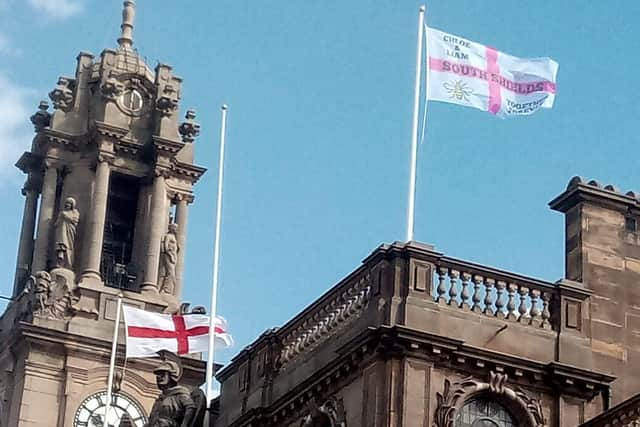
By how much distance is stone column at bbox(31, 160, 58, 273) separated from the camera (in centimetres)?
6756

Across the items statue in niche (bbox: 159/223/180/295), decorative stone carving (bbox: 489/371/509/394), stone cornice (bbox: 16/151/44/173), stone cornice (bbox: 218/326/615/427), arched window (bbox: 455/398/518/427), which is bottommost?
arched window (bbox: 455/398/518/427)

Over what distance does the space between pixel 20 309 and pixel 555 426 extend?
Answer: 32272mm

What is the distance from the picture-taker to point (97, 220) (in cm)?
6756

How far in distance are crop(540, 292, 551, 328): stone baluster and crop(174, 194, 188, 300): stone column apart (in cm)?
3147

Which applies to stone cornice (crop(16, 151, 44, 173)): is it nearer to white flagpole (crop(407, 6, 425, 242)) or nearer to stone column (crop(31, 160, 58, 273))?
stone column (crop(31, 160, 58, 273))

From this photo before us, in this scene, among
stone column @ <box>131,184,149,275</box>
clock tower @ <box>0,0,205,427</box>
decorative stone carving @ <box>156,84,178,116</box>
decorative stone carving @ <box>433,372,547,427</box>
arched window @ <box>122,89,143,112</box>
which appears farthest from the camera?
arched window @ <box>122,89,143,112</box>

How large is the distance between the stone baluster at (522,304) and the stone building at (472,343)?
18mm

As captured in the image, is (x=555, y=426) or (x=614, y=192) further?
(x=614, y=192)

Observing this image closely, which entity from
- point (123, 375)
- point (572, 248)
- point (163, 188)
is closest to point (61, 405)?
point (123, 375)

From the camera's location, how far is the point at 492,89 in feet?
133

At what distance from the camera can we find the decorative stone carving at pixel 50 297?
64688 mm

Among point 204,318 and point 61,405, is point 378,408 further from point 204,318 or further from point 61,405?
point 61,405

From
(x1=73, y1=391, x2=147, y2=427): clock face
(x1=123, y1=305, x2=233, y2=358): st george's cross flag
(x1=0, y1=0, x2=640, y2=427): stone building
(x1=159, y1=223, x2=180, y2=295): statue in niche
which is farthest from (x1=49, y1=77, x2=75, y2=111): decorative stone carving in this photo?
(x1=0, y1=0, x2=640, y2=427): stone building

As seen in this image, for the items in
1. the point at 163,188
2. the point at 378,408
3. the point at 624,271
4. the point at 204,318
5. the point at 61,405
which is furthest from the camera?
the point at 163,188
